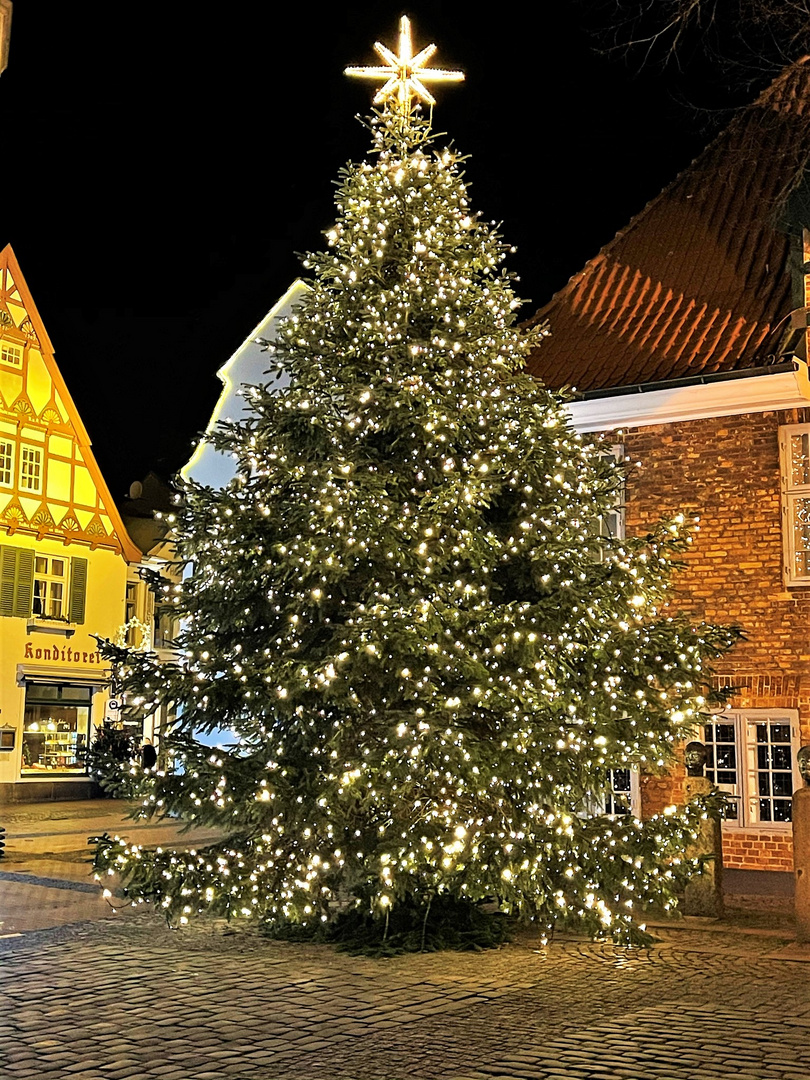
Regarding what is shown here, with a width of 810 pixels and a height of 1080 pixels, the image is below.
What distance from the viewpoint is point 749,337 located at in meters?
15.8

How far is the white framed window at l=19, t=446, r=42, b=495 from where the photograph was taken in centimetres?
3161

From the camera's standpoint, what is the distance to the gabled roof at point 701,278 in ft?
52.4

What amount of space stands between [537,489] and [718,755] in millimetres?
6201

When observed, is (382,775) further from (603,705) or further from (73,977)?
(73,977)

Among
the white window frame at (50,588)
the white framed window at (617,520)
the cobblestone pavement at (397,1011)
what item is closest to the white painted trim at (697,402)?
the white framed window at (617,520)

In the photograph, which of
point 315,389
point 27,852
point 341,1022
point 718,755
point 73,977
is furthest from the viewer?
point 27,852

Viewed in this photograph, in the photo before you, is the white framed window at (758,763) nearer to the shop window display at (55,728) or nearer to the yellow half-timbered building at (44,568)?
the yellow half-timbered building at (44,568)

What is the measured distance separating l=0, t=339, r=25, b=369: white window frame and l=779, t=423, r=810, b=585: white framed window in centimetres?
2214

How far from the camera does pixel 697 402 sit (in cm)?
1574

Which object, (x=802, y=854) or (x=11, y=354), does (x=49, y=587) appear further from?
(x=802, y=854)

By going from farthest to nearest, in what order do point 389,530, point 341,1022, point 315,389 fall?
point 315,389 → point 389,530 → point 341,1022

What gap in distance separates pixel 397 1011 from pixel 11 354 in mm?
26879

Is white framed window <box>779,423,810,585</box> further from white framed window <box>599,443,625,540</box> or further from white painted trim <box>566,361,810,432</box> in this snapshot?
white framed window <box>599,443,625,540</box>

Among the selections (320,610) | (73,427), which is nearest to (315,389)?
(320,610)
